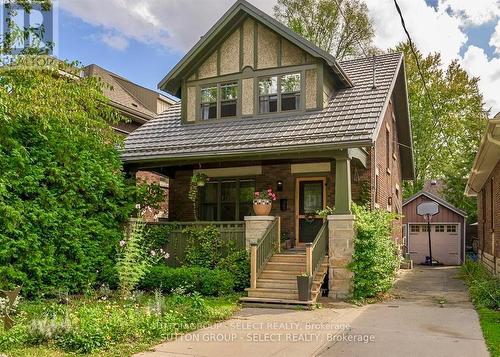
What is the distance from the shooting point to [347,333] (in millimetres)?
7637

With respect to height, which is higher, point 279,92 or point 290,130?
point 279,92

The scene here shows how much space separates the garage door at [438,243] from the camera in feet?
84.0

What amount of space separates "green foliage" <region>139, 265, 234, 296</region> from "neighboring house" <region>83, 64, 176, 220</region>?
22.8ft

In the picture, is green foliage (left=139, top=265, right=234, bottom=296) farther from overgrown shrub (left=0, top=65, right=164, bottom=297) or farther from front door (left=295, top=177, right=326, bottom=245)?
front door (left=295, top=177, right=326, bottom=245)

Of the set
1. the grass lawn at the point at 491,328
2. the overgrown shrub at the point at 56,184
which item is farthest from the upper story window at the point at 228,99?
the grass lawn at the point at 491,328

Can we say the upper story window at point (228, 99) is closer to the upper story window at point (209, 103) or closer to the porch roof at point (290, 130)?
the upper story window at point (209, 103)

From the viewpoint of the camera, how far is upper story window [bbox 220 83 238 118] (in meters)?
15.0

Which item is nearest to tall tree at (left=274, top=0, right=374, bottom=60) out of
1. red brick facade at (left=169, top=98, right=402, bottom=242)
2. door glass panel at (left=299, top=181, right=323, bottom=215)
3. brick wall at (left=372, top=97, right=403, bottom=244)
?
brick wall at (left=372, top=97, right=403, bottom=244)

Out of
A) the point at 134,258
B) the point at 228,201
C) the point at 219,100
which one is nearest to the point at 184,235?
the point at 134,258

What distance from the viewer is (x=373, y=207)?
1344 centimetres

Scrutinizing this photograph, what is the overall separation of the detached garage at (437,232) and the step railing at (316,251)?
51.9 feet

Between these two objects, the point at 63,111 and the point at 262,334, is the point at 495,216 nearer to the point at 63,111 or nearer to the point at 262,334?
the point at 262,334

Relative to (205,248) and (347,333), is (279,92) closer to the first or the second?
(205,248)

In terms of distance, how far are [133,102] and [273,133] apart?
41.2 ft
